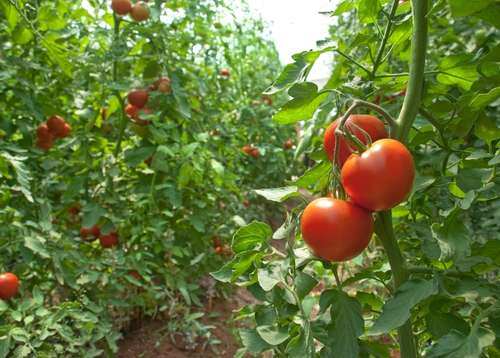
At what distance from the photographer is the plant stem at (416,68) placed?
67cm

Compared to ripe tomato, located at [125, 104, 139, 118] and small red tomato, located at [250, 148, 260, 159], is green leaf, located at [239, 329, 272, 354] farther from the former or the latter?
small red tomato, located at [250, 148, 260, 159]

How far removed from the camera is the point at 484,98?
651 mm

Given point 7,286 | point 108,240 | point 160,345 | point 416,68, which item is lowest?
point 160,345

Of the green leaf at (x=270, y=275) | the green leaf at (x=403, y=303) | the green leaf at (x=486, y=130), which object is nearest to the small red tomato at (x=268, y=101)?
the green leaf at (x=486, y=130)

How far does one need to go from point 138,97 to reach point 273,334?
1371mm

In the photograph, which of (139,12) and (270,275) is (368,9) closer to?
(270,275)

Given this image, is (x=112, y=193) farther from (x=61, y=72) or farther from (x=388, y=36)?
(x=388, y=36)

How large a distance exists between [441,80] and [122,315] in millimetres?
1757

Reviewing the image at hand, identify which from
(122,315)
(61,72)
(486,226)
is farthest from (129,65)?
(486,226)

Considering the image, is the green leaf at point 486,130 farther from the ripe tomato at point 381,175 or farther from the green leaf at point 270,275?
the green leaf at point 270,275

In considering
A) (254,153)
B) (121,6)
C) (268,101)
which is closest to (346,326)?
(121,6)

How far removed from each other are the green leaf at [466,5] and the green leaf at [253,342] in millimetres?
526

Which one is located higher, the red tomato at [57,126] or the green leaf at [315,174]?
the green leaf at [315,174]

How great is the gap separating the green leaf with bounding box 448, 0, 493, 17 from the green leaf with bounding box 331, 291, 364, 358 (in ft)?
1.29
